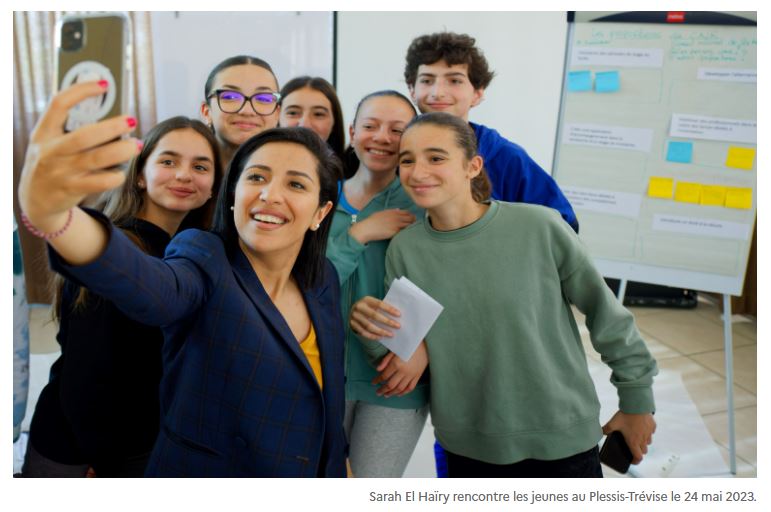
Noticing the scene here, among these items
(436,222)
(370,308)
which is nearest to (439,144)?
(436,222)

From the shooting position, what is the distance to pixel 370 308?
1.44 m

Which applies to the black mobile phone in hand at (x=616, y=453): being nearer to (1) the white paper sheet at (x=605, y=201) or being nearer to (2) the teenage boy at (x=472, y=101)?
(2) the teenage boy at (x=472, y=101)

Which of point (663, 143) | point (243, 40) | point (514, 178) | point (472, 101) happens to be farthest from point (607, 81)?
point (243, 40)

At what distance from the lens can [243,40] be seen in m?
3.83

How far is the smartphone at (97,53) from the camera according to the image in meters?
0.87

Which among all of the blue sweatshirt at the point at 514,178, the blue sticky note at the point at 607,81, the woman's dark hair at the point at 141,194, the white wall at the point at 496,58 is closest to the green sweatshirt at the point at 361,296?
the woman's dark hair at the point at 141,194

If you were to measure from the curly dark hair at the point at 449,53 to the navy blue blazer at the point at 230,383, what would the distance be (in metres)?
1.08

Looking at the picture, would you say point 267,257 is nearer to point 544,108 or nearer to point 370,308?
point 370,308

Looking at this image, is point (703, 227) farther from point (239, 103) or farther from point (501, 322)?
point (239, 103)

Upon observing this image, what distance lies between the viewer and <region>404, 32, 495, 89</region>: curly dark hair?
1892 mm

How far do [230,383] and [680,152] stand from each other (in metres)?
2.31

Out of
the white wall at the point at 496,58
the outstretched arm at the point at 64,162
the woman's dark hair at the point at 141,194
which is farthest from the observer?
the white wall at the point at 496,58

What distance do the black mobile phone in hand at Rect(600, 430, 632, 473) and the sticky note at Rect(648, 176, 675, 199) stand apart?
4.68 ft
